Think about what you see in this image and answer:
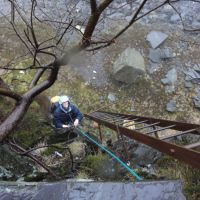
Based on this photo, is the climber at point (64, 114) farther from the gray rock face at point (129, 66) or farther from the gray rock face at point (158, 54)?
the gray rock face at point (158, 54)

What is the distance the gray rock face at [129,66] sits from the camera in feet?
39.6

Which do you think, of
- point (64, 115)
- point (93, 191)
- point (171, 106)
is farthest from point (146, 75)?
point (93, 191)

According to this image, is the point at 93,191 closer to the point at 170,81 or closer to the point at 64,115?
the point at 64,115

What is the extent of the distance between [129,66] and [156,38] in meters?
1.73

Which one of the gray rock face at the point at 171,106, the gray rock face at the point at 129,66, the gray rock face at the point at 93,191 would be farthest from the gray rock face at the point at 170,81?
the gray rock face at the point at 93,191

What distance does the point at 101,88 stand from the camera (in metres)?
12.2

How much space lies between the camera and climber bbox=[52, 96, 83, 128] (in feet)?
25.8

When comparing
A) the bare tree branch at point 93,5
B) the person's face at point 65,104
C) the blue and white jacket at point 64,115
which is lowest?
the blue and white jacket at point 64,115

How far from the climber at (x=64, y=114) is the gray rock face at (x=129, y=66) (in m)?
4.27

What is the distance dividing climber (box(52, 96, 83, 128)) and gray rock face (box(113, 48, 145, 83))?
4269 millimetres

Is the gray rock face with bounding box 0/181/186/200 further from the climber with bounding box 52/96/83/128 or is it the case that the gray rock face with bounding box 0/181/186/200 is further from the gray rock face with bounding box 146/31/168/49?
the gray rock face with bounding box 146/31/168/49

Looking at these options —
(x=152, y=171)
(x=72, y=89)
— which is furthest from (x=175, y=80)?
(x=152, y=171)

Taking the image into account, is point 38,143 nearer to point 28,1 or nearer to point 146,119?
point 146,119

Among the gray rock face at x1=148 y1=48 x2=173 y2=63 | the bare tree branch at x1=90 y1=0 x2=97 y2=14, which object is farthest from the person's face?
the gray rock face at x1=148 y1=48 x2=173 y2=63
